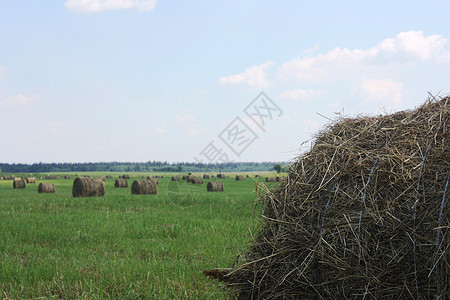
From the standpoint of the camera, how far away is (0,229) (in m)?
11.3

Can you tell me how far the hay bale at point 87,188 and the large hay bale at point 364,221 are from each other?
20748 mm

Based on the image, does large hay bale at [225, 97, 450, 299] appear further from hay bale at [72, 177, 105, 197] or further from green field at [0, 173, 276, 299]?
hay bale at [72, 177, 105, 197]

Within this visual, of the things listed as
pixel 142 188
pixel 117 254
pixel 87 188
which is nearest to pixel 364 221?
pixel 117 254

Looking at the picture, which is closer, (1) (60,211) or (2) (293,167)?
(2) (293,167)

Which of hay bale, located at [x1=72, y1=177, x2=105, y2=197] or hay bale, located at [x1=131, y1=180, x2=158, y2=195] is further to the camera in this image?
hay bale, located at [x1=131, y1=180, x2=158, y2=195]

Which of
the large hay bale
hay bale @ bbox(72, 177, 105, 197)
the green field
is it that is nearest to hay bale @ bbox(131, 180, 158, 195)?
hay bale @ bbox(72, 177, 105, 197)

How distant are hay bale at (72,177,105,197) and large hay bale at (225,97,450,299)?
20748mm

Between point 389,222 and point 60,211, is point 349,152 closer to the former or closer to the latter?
point 389,222

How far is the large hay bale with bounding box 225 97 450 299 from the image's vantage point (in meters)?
3.89

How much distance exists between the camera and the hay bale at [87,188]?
2388cm

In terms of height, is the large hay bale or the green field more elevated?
the large hay bale

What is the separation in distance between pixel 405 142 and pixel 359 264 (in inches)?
59.6

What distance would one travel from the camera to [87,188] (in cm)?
2397

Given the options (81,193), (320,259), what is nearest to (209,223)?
(320,259)
